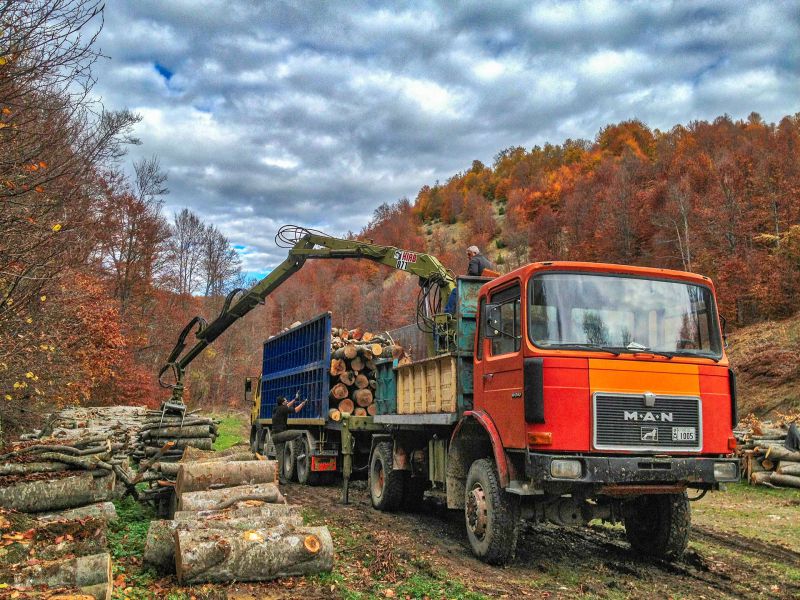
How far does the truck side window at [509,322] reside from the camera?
261 inches

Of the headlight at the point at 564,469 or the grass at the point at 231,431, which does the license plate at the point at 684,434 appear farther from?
the grass at the point at 231,431

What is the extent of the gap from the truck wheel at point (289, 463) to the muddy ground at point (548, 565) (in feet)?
13.6

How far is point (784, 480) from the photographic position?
39.6 feet

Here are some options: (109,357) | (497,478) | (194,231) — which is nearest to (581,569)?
(497,478)

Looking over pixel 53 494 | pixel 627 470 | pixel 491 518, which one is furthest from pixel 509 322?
pixel 53 494

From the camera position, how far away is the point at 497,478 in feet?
21.8

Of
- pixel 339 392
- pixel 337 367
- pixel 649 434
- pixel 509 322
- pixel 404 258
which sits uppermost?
pixel 404 258

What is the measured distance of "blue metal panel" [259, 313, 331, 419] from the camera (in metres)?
12.8

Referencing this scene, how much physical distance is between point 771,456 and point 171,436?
11.5 m

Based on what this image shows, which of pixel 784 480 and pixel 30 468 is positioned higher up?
pixel 30 468

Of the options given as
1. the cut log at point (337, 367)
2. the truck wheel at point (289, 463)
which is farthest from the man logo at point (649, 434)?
the truck wheel at point (289, 463)

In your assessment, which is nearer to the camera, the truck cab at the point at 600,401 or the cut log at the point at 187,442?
the truck cab at the point at 600,401

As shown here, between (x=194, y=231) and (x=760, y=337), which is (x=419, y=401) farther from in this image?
(x=194, y=231)

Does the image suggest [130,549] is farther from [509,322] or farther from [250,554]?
[509,322]
